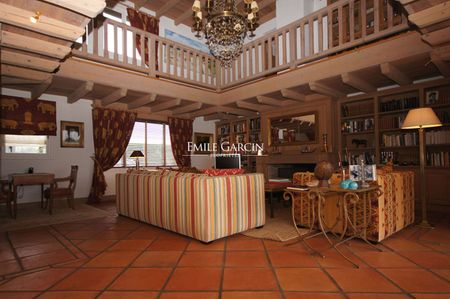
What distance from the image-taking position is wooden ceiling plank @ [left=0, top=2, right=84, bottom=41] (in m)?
2.62

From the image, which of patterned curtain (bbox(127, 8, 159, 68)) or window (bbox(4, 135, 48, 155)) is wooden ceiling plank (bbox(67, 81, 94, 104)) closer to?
window (bbox(4, 135, 48, 155))

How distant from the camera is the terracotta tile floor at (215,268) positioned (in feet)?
6.26

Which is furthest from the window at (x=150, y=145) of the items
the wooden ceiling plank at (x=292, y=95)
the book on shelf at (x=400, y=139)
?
the book on shelf at (x=400, y=139)

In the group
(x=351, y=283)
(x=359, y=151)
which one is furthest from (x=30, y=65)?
(x=359, y=151)

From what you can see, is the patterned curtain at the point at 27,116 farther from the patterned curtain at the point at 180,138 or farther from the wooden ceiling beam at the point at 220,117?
the wooden ceiling beam at the point at 220,117

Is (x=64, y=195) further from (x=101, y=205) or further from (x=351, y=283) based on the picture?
(x=351, y=283)

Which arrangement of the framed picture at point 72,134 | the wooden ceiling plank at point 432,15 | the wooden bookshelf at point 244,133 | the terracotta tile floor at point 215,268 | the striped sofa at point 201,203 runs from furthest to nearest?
the wooden bookshelf at point 244,133
the framed picture at point 72,134
the striped sofa at point 201,203
the wooden ceiling plank at point 432,15
the terracotta tile floor at point 215,268

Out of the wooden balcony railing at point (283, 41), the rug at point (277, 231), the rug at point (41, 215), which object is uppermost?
the wooden balcony railing at point (283, 41)

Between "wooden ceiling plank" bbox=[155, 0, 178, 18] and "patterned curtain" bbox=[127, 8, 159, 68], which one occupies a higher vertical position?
"wooden ceiling plank" bbox=[155, 0, 178, 18]

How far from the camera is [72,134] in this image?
5.98 meters

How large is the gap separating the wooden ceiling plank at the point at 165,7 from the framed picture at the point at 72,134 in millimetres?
3725

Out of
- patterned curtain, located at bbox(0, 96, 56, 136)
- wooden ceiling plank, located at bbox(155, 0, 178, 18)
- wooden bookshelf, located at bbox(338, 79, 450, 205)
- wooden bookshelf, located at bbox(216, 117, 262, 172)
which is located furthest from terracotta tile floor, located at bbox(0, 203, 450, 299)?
wooden ceiling plank, located at bbox(155, 0, 178, 18)

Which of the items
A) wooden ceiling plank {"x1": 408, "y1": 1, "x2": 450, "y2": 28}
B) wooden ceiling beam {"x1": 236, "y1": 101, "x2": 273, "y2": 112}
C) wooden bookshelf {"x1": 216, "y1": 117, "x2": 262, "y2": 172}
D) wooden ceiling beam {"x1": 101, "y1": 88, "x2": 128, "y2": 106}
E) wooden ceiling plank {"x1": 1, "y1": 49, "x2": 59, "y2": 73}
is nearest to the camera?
wooden ceiling plank {"x1": 408, "y1": 1, "x2": 450, "y2": 28}

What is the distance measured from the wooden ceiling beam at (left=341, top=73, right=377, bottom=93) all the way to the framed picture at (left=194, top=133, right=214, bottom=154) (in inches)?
192
